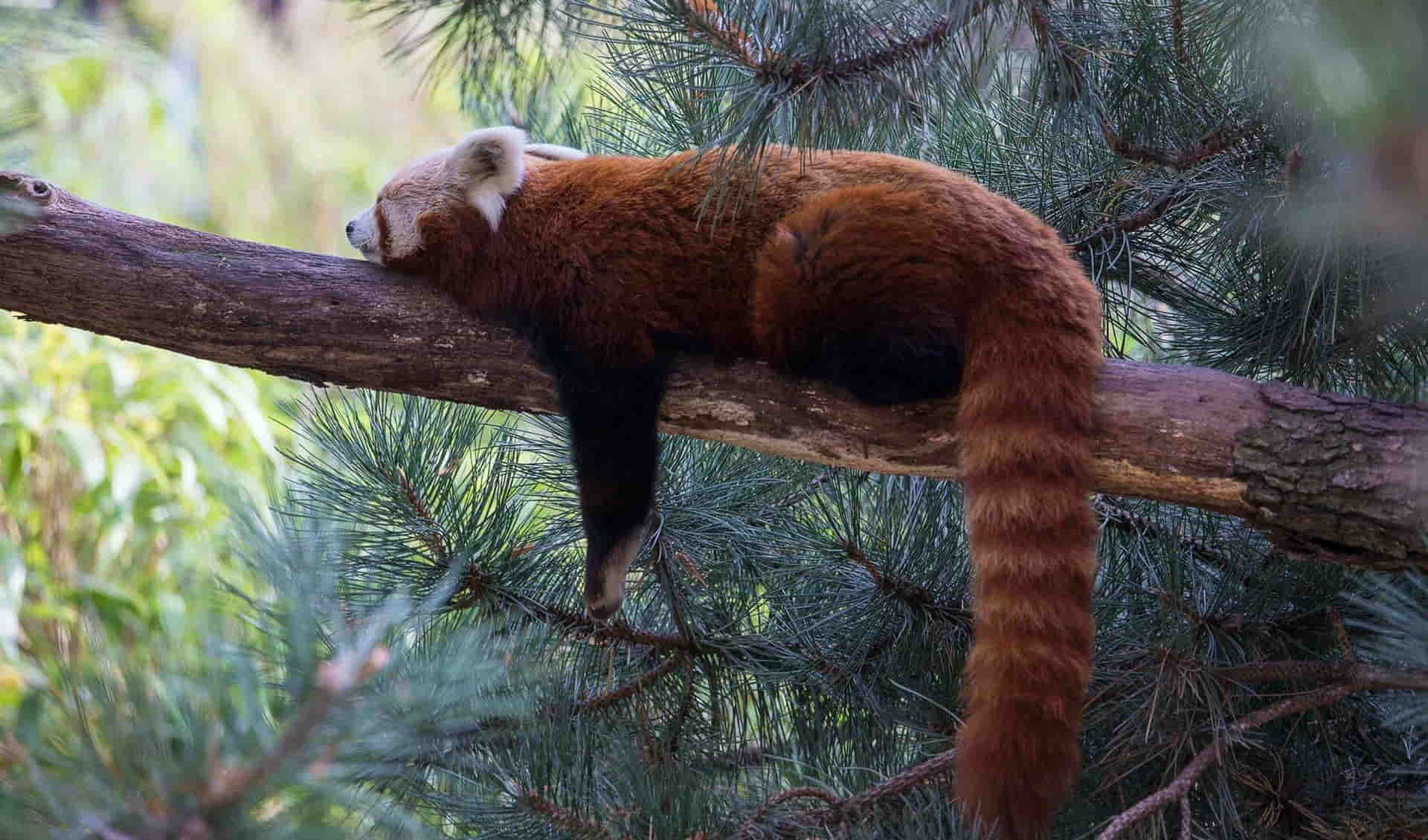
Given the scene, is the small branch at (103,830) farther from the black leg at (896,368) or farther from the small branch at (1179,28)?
the small branch at (1179,28)

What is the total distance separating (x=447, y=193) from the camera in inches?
80.1

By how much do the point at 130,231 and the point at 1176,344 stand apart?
1.91m

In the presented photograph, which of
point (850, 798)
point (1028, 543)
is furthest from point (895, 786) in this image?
point (1028, 543)

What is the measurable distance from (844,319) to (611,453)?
462 millimetres

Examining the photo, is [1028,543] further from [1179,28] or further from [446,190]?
[446,190]

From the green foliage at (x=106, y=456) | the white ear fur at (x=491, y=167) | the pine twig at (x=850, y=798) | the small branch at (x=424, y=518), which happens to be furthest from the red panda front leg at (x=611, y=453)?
the green foliage at (x=106, y=456)

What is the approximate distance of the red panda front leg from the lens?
5.80 ft

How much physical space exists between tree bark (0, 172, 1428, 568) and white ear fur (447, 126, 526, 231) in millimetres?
216

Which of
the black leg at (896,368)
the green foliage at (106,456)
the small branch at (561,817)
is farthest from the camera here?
the green foliage at (106,456)

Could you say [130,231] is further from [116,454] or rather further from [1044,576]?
[116,454]

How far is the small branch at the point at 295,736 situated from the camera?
55 cm

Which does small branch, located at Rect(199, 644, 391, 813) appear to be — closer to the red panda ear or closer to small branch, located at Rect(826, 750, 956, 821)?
small branch, located at Rect(826, 750, 956, 821)

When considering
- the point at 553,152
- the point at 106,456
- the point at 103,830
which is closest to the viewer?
the point at 103,830

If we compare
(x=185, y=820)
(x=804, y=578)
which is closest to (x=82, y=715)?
(x=185, y=820)
